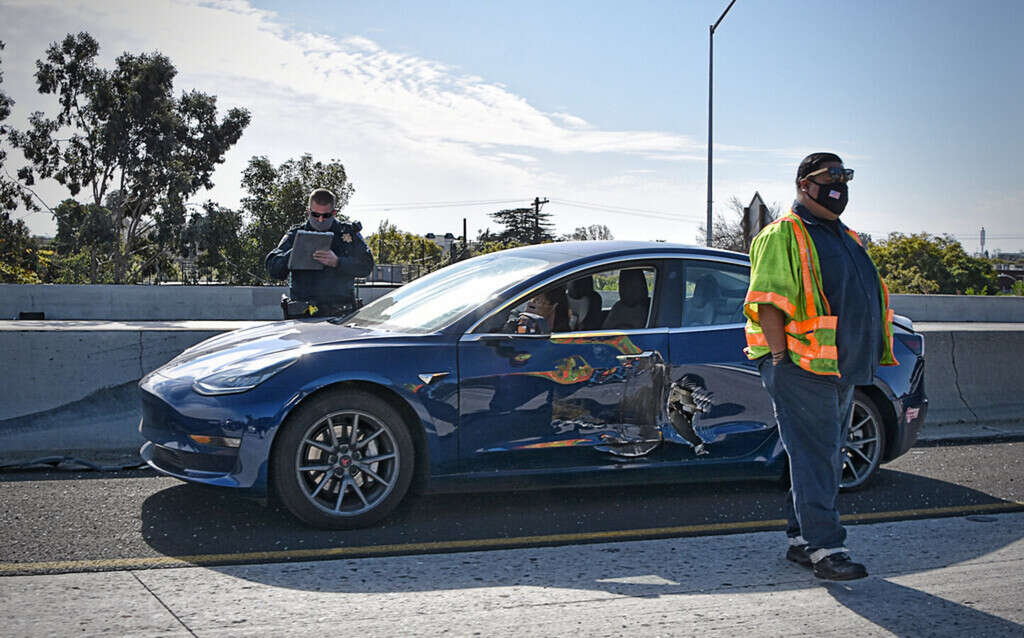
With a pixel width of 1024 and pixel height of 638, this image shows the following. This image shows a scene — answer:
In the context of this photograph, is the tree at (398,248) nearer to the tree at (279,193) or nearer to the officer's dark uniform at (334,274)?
the tree at (279,193)

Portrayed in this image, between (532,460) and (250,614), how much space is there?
75.8 inches

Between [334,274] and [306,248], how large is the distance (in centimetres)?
31

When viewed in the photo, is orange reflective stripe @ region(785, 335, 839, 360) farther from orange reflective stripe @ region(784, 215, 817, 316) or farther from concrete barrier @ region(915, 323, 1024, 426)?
concrete barrier @ region(915, 323, 1024, 426)

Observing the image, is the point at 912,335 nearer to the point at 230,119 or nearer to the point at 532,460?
the point at 532,460

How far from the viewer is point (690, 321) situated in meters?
5.72

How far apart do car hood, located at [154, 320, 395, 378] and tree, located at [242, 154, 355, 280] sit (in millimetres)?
43005

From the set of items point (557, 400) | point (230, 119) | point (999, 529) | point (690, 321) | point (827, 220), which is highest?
point (230, 119)

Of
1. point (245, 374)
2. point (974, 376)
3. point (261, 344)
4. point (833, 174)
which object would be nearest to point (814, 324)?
point (833, 174)

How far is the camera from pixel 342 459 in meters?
4.96

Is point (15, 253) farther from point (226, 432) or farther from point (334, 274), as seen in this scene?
point (226, 432)

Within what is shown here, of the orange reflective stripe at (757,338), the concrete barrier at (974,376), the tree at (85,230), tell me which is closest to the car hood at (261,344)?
the orange reflective stripe at (757,338)

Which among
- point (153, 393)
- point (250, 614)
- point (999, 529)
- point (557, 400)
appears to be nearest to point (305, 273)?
point (153, 393)

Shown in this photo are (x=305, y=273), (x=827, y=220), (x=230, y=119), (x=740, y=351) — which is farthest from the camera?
(x=230, y=119)

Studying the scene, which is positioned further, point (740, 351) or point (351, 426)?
point (740, 351)
